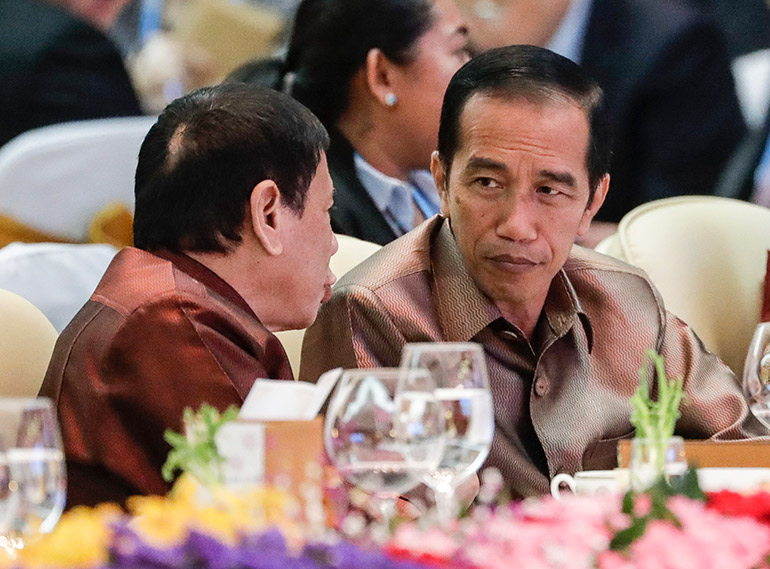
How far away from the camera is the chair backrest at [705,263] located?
8.65 feet

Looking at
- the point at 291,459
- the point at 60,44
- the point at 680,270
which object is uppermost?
the point at 291,459

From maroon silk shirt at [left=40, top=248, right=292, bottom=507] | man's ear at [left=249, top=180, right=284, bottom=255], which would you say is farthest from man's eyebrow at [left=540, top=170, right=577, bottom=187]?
maroon silk shirt at [left=40, top=248, right=292, bottom=507]

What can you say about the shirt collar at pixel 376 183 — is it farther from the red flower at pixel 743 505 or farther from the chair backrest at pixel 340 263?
the red flower at pixel 743 505

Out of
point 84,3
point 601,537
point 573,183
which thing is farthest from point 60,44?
point 601,537

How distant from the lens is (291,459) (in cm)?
96

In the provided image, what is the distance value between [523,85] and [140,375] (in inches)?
34.5

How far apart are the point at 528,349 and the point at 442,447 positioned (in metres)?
1.07

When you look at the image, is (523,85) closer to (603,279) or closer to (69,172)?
(603,279)

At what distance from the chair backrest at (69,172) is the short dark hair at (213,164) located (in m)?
1.21

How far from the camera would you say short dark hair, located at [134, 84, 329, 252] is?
161 cm

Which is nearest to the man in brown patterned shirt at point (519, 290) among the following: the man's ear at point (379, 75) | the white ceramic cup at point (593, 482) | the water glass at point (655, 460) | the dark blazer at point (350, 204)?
the white ceramic cup at point (593, 482)

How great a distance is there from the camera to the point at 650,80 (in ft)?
10.9

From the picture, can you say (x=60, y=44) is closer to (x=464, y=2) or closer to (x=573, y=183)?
(x=464, y=2)

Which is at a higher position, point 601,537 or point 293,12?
point 601,537
